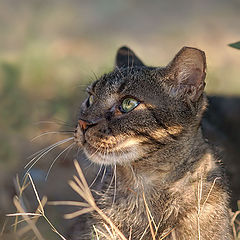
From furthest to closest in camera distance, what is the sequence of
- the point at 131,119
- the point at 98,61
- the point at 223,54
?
the point at 223,54 < the point at 98,61 < the point at 131,119

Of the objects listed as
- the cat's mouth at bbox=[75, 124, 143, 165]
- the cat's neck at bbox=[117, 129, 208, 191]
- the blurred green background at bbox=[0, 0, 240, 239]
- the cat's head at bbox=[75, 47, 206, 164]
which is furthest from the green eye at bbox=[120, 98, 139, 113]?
the blurred green background at bbox=[0, 0, 240, 239]

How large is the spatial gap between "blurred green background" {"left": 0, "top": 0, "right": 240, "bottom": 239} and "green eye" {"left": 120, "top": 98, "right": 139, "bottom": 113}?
181 cm

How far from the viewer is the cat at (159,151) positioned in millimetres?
2949

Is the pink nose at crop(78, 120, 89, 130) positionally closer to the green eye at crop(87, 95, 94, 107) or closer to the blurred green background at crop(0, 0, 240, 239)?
the green eye at crop(87, 95, 94, 107)

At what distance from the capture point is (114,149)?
2.90 metres

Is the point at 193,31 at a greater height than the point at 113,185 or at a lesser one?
greater

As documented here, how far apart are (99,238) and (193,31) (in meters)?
5.78

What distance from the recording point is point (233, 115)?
16.0 ft

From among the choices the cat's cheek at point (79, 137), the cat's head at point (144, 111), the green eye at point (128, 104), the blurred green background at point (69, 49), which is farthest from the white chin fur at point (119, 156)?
the blurred green background at point (69, 49)

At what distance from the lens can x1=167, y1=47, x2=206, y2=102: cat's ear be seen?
301 centimetres

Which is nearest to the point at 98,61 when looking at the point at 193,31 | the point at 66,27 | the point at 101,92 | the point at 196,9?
the point at 66,27

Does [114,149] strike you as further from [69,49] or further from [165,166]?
[69,49]

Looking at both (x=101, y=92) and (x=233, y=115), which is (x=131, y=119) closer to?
(x=101, y=92)

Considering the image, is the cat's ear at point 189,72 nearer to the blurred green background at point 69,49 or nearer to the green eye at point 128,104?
the green eye at point 128,104
